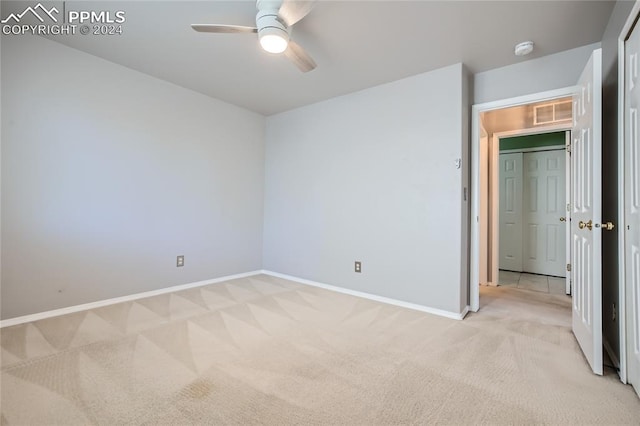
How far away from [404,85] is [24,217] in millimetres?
3571

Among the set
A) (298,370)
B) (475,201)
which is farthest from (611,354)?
(298,370)

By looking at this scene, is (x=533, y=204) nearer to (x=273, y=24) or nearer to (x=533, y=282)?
(x=533, y=282)

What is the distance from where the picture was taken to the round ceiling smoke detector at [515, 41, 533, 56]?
2270mm

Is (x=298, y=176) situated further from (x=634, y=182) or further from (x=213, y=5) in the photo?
(x=634, y=182)

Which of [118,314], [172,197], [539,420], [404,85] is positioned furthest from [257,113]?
[539,420]

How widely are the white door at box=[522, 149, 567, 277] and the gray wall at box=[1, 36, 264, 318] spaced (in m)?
4.57

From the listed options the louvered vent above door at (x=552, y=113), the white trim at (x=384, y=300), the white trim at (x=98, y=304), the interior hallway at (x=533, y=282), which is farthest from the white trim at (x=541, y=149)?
the white trim at (x=98, y=304)

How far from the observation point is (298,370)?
1697 mm

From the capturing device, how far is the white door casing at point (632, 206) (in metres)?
1.45

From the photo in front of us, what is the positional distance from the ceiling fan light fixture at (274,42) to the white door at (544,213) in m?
4.56

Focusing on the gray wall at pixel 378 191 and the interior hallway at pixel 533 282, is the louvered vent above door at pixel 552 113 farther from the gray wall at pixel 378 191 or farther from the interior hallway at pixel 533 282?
the interior hallway at pixel 533 282

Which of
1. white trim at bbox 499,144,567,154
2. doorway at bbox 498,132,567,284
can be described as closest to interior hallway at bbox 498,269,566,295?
doorway at bbox 498,132,567,284

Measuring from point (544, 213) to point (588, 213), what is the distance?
10.8 ft

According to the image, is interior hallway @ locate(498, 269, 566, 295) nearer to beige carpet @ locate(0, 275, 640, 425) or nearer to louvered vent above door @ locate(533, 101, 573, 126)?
beige carpet @ locate(0, 275, 640, 425)
